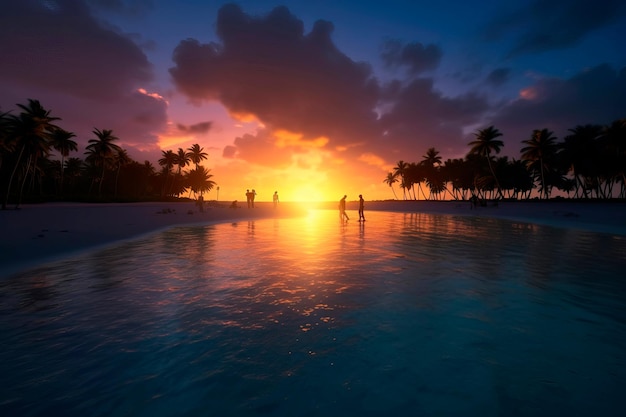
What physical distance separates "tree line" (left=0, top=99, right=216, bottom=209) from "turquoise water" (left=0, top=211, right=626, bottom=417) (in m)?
35.6

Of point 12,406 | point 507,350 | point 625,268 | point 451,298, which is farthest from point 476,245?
point 12,406

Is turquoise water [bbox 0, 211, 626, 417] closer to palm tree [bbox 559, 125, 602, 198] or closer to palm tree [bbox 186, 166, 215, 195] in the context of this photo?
palm tree [bbox 559, 125, 602, 198]

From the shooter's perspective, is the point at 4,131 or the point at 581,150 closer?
the point at 4,131

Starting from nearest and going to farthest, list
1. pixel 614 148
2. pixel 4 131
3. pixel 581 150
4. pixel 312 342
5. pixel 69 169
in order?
pixel 312 342 → pixel 4 131 → pixel 614 148 → pixel 581 150 → pixel 69 169

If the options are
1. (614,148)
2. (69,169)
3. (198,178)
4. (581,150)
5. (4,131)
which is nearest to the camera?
(4,131)

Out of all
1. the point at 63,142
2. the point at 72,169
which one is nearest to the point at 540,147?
the point at 63,142

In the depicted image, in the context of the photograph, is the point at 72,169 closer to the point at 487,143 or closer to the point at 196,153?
the point at 196,153

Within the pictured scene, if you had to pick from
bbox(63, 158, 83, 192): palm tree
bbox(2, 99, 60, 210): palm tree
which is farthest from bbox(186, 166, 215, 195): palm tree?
bbox(2, 99, 60, 210): palm tree

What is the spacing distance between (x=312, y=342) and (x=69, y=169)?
91.5 metres

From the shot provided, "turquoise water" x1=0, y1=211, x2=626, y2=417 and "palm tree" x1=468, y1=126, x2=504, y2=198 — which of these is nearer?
"turquoise water" x1=0, y1=211, x2=626, y2=417

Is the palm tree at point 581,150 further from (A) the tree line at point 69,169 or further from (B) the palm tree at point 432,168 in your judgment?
(A) the tree line at point 69,169

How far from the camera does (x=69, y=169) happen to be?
233ft

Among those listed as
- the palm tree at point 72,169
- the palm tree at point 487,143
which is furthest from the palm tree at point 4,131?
the palm tree at point 487,143

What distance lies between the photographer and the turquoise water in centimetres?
306
